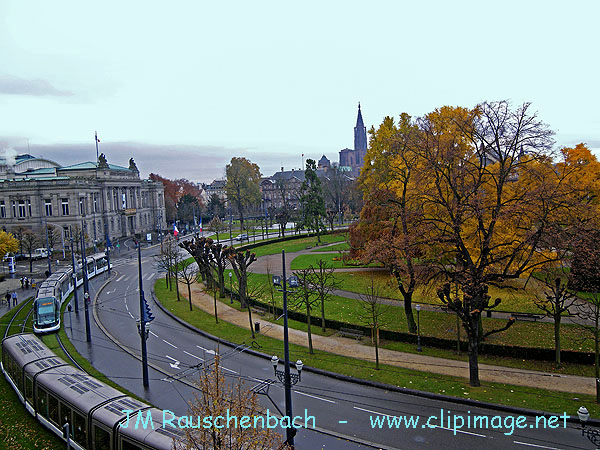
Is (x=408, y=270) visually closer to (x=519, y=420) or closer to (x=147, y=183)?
(x=519, y=420)

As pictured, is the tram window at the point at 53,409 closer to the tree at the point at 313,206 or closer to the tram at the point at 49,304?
the tram at the point at 49,304

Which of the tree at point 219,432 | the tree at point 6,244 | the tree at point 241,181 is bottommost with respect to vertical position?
the tree at point 219,432

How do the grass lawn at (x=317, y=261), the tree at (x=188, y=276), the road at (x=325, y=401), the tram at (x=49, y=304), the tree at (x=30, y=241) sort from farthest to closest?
the tree at (x=30, y=241) → the grass lawn at (x=317, y=261) → the tree at (x=188, y=276) → the tram at (x=49, y=304) → the road at (x=325, y=401)

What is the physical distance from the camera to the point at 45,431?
59.6 ft

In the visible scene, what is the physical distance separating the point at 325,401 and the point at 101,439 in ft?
32.6

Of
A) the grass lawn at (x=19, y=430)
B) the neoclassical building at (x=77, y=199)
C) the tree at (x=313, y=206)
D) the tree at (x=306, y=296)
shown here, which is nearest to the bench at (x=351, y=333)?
the tree at (x=306, y=296)

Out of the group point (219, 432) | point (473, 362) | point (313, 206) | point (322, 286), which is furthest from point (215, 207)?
point (219, 432)

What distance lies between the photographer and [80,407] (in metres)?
15.8

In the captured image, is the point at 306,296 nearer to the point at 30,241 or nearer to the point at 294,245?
the point at 294,245

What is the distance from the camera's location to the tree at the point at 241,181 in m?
102

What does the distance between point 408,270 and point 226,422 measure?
17.3 meters

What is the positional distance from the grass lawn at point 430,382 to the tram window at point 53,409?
12067mm

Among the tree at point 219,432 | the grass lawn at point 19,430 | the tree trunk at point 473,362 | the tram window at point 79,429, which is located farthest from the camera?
the tree trunk at point 473,362

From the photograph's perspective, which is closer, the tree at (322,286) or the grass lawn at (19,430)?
the grass lawn at (19,430)
